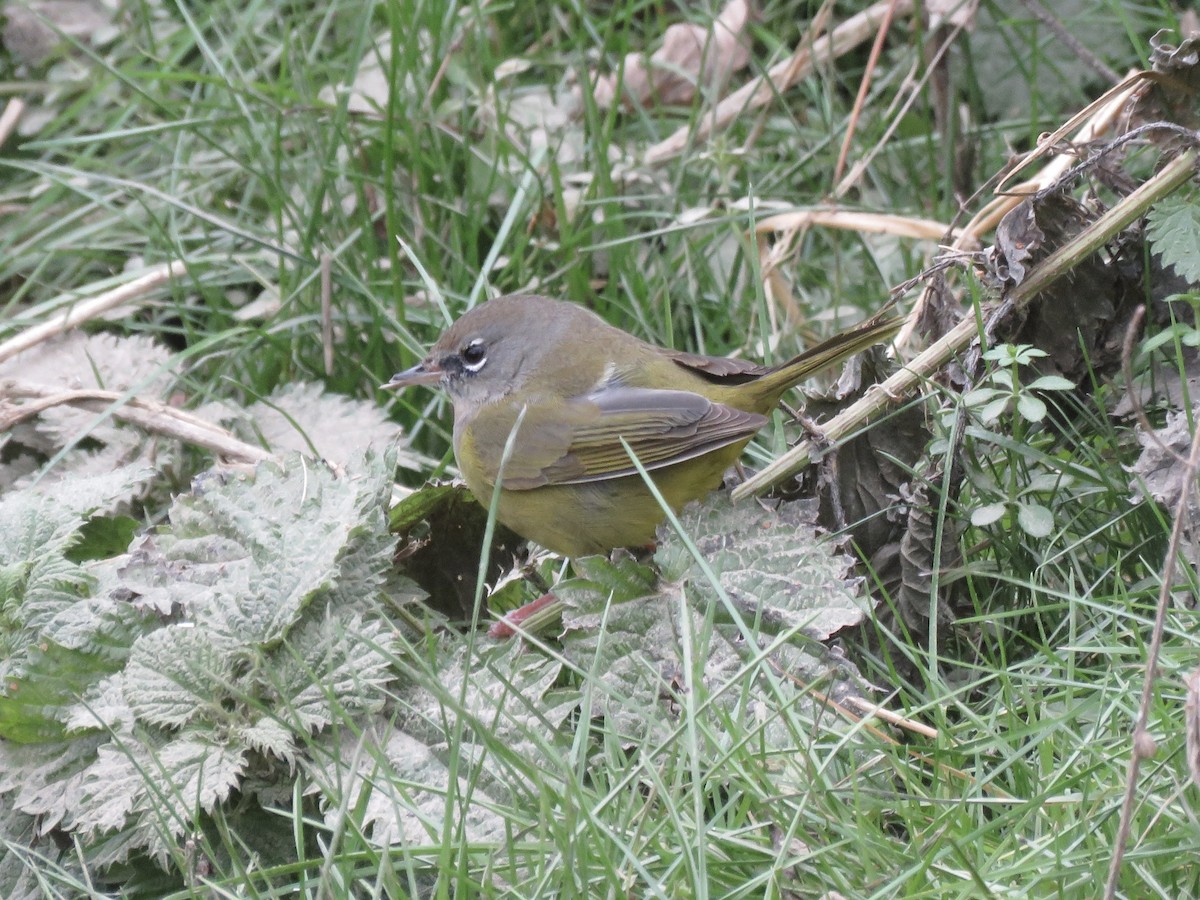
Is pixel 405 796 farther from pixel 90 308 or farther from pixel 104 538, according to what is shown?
pixel 90 308

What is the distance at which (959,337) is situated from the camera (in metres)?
3.07

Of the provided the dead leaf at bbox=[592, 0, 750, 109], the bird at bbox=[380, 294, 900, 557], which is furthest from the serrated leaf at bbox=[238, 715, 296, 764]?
the dead leaf at bbox=[592, 0, 750, 109]

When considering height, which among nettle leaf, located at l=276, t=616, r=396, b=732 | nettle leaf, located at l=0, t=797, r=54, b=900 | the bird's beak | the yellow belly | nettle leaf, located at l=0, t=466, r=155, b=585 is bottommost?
the yellow belly

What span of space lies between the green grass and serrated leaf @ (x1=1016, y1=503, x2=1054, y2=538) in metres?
0.10

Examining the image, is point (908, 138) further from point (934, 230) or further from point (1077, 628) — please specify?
point (1077, 628)

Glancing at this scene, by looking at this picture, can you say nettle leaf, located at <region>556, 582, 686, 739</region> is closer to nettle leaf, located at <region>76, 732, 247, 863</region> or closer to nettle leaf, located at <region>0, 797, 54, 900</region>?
nettle leaf, located at <region>76, 732, 247, 863</region>

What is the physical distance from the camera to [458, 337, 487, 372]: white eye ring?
12.0 feet

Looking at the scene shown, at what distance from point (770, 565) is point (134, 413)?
6.18 ft

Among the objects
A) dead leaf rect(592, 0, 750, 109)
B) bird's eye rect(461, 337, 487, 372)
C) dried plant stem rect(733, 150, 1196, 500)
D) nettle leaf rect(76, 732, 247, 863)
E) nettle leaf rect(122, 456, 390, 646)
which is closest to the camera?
nettle leaf rect(76, 732, 247, 863)

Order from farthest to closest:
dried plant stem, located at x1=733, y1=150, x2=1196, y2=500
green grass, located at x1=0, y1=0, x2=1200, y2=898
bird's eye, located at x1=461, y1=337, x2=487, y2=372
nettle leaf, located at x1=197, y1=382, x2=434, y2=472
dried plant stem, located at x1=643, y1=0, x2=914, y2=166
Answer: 1. dried plant stem, located at x1=643, y1=0, x2=914, y2=166
2. nettle leaf, located at x1=197, y1=382, x2=434, y2=472
3. bird's eye, located at x1=461, y1=337, x2=487, y2=372
4. dried plant stem, located at x1=733, y1=150, x2=1196, y2=500
5. green grass, located at x1=0, y1=0, x2=1200, y2=898

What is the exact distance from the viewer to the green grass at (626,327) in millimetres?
2213

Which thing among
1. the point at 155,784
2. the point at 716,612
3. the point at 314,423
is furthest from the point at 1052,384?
the point at 314,423

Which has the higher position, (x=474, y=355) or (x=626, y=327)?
(x=474, y=355)

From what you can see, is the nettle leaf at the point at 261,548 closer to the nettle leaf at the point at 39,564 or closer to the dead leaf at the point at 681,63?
the nettle leaf at the point at 39,564
